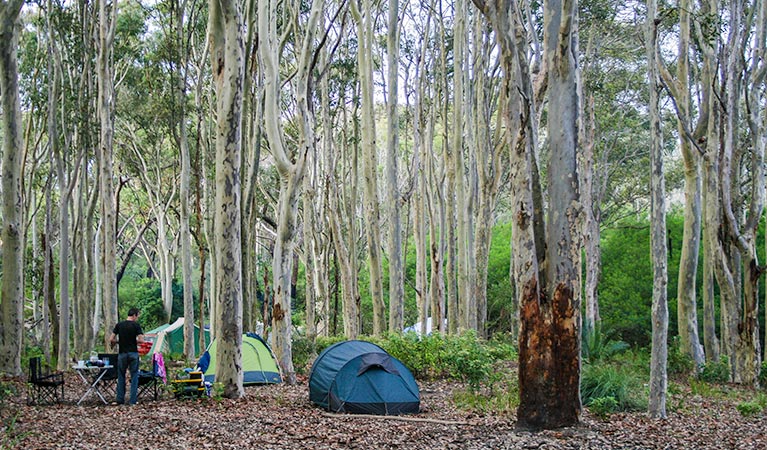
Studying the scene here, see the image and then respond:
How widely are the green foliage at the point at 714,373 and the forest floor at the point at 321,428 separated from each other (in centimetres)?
326

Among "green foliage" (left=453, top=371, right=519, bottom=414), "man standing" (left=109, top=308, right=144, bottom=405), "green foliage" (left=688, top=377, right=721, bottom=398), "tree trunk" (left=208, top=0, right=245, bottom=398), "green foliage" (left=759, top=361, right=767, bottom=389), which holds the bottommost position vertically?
"green foliage" (left=688, top=377, right=721, bottom=398)

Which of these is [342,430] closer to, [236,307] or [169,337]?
[236,307]

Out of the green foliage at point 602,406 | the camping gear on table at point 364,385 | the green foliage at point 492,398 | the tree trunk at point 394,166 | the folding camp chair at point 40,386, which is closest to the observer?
the green foliage at point 602,406

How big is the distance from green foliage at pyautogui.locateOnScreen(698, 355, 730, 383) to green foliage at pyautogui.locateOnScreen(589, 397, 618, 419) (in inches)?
218

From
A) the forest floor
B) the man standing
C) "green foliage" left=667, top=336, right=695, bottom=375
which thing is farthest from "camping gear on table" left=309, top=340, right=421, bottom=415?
"green foliage" left=667, top=336, right=695, bottom=375

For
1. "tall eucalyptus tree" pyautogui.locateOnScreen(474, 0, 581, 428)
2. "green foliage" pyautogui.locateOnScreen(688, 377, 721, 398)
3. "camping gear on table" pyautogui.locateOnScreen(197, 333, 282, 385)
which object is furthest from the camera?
"camping gear on table" pyautogui.locateOnScreen(197, 333, 282, 385)

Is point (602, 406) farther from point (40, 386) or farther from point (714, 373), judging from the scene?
point (40, 386)

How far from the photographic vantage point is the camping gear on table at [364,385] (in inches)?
429

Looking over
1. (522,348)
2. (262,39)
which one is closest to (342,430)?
(522,348)

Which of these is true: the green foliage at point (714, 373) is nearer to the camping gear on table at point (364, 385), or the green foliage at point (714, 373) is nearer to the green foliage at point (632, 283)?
the camping gear on table at point (364, 385)

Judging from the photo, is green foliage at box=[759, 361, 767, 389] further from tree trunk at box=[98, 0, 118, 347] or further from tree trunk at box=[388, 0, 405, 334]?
tree trunk at box=[98, 0, 118, 347]

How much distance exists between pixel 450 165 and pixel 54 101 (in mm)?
11494

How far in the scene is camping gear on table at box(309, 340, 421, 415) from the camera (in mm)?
10891

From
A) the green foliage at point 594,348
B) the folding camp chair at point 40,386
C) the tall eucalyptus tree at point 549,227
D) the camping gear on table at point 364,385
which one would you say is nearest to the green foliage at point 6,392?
the folding camp chair at point 40,386
